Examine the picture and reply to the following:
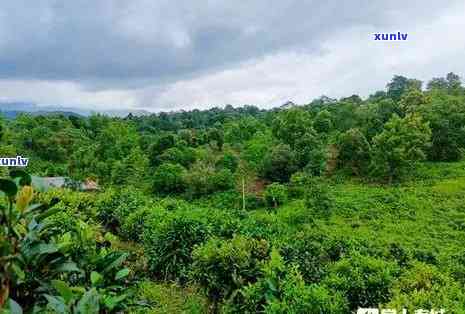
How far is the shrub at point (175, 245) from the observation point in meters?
7.16

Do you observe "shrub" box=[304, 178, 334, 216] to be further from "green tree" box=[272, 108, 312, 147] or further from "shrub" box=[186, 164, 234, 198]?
"green tree" box=[272, 108, 312, 147]

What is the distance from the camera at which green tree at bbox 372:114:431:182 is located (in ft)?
88.7

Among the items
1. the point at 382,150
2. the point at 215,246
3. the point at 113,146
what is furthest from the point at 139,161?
the point at 215,246

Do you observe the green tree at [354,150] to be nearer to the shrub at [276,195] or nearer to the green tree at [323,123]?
the green tree at [323,123]

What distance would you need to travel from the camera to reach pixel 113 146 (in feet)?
114

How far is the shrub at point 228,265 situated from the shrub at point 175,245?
1498mm

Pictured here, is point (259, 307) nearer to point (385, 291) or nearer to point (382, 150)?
point (385, 291)

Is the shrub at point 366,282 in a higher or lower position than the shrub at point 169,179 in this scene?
higher

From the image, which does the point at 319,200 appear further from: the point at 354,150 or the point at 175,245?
the point at 175,245

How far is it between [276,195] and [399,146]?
8092 mm

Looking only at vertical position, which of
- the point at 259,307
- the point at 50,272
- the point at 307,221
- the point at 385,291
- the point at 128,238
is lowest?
the point at 307,221

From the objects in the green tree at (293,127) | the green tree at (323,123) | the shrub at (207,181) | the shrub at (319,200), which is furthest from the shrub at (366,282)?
the green tree at (323,123)

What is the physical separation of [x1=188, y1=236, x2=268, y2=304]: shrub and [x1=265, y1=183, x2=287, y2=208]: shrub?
20.5 m

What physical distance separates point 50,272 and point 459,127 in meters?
32.4
